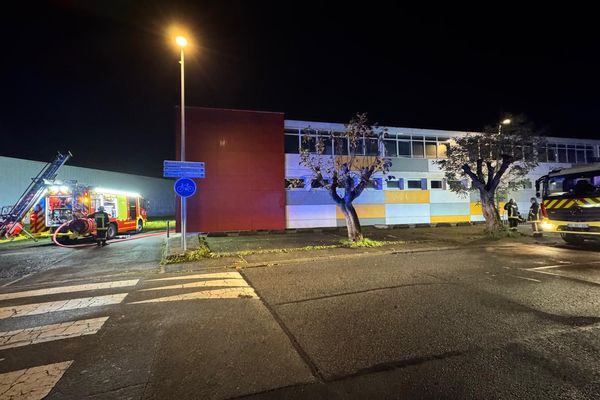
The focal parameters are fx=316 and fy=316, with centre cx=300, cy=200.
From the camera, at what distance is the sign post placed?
1134cm

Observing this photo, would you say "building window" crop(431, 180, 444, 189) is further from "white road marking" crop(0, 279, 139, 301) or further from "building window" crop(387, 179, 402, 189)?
"white road marking" crop(0, 279, 139, 301)

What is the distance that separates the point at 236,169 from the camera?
19500 mm

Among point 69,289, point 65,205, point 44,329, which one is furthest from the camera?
point 65,205

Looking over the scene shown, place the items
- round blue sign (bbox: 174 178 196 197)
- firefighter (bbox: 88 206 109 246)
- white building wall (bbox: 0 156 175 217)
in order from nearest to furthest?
round blue sign (bbox: 174 178 196 197), firefighter (bbox: 88 206 109 246), white building wall (bbox: 0 156 175 217)

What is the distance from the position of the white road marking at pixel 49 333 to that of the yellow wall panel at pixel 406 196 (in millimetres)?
20018

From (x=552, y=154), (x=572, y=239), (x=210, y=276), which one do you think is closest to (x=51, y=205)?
(x=210, y=276)

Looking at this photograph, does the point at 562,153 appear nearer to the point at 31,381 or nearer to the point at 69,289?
the point at 69,289

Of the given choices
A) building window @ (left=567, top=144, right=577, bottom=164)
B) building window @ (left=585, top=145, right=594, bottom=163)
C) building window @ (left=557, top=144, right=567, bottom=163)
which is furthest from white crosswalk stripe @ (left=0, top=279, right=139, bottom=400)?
building window @ (left=585, top=145, right=594, bottom=163)

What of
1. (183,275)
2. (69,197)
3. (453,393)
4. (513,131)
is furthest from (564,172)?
(69,197)

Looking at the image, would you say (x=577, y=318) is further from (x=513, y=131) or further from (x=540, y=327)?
(x=513, y=131)

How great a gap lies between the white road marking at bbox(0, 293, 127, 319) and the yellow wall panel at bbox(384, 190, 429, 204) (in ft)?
62.7

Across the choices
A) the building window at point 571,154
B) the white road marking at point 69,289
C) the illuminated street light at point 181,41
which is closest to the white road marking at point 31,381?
the white road marking at point 69,289

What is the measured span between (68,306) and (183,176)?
6680 millimetres

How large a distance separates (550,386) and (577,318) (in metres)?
2.42
